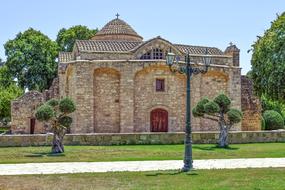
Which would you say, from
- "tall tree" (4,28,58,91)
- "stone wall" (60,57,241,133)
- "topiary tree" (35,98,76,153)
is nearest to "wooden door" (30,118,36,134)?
"stone wall" (60,57,241,133)

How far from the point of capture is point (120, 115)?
3125 centimetres

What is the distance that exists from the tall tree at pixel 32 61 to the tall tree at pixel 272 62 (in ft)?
108

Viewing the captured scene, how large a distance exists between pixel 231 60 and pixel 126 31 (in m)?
9.87

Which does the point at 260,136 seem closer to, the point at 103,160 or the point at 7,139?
the point at 103,160

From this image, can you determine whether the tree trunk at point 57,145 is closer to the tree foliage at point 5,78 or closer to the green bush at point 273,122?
the green bush at point 273,122

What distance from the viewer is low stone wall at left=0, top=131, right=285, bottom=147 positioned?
23.5m

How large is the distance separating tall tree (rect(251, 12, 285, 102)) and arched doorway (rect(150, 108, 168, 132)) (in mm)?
12126

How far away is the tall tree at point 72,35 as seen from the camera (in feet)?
181

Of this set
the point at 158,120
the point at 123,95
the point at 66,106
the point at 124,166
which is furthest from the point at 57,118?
the point at 158,120

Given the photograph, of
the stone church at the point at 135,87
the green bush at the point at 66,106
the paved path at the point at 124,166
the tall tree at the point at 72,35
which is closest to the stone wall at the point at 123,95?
the stone church at the point at 135,87

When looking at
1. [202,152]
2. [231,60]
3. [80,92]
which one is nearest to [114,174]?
[202,152]

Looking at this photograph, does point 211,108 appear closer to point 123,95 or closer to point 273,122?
point 123,95

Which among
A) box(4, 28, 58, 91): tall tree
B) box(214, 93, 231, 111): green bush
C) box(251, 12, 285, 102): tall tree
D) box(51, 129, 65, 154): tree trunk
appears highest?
box(4, 28, 58, 91): tall tree

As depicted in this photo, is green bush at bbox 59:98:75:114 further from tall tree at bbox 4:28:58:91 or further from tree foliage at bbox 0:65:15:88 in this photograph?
tree foliage at bbox 0:65:15:88
